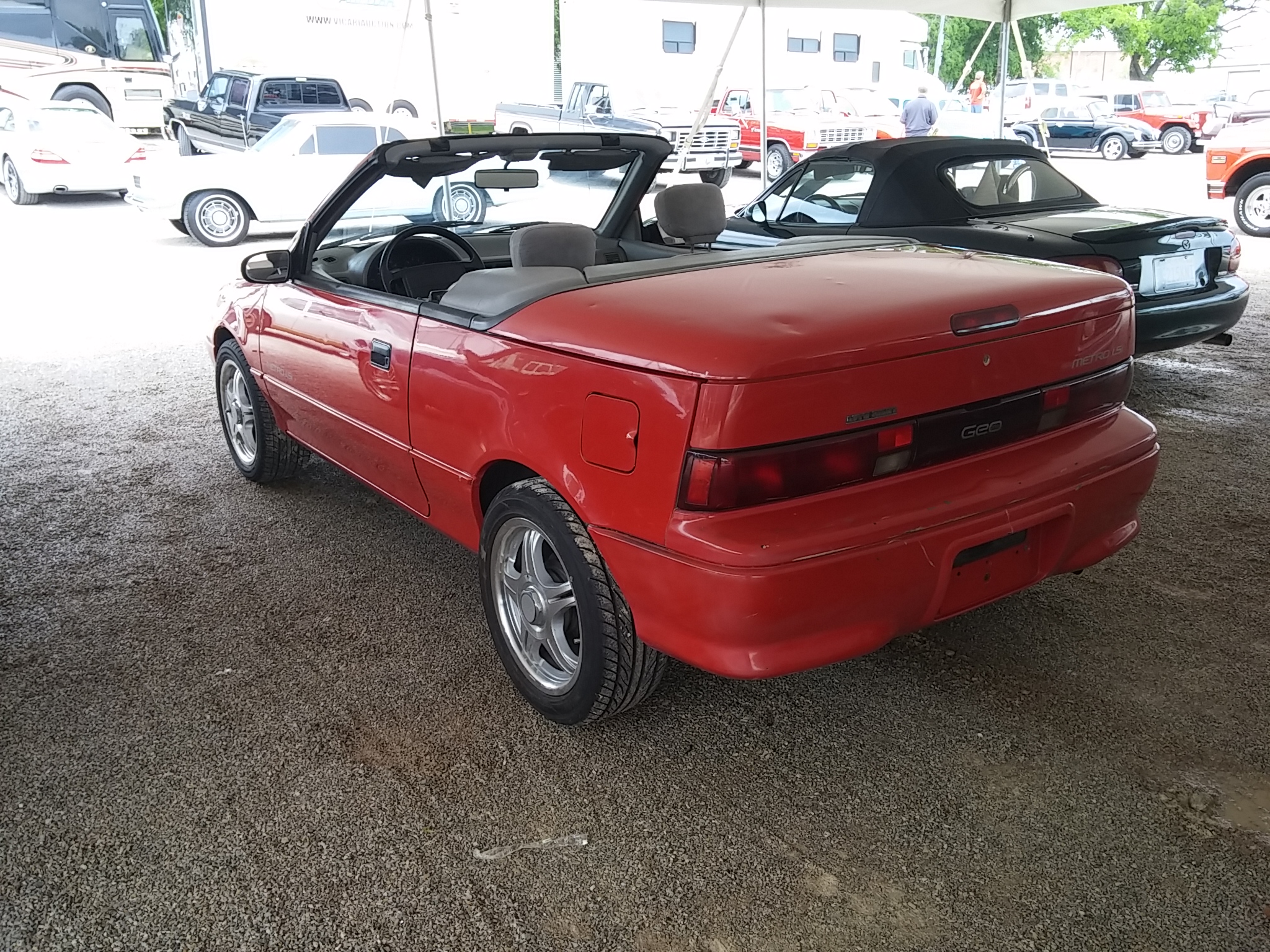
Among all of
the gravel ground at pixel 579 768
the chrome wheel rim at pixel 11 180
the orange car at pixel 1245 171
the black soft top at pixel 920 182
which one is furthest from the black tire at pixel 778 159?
the gravel ground at pixel 579 768

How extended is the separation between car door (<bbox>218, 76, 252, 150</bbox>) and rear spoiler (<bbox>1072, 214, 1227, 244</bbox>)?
42.8 ft

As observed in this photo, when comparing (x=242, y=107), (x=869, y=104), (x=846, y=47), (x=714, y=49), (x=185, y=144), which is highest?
(x=846, y=47)

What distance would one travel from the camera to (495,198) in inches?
147

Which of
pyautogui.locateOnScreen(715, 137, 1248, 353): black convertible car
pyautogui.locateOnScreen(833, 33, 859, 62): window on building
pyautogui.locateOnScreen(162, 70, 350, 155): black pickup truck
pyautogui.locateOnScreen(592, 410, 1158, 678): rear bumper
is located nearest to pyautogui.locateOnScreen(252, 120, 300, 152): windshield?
pyautogui.locateOnScreen(162, 70, 350, 155): black pickup truck

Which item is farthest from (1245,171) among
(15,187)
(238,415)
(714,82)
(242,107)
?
(15,187)

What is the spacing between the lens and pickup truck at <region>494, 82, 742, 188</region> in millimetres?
15938

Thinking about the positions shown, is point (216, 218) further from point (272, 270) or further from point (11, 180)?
point (272, 270)

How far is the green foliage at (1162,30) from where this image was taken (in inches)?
1730

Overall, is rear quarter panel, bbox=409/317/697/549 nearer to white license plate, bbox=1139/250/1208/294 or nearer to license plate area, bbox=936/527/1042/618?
license plate area, bbox=936/527/1042/618

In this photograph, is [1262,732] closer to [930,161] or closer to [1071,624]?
[1071,624]

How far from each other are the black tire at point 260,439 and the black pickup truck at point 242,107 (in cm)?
1163

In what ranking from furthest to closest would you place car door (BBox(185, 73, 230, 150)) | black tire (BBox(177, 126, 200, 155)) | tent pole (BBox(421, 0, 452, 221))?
black tire (BBox(177, 126, 200, 155)) → car door (BBox(185, 73, 230, 150)) → tent pole (BBox(421, 0, 452, 221))

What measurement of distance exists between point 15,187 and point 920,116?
1469 cm

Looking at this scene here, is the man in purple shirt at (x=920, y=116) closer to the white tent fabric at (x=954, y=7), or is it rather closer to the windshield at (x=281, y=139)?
the white tent fabric at (x=954, y=7)
